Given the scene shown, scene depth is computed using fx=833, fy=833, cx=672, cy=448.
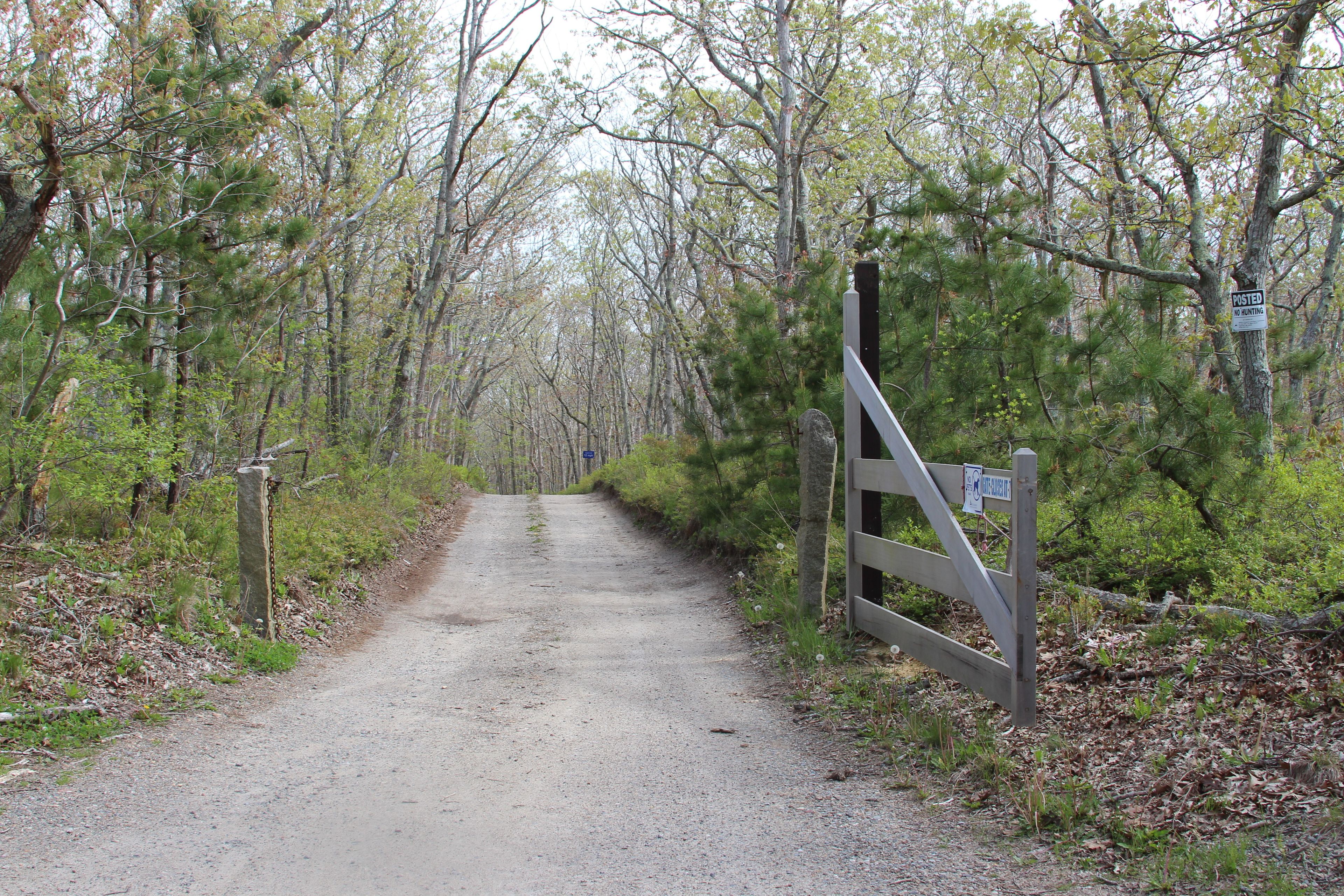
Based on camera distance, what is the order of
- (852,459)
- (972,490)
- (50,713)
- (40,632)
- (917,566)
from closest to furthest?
(972,490) → (50,713) → (917,566) → (40,632) → (852,459)

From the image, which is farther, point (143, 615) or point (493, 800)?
point (143, 615)

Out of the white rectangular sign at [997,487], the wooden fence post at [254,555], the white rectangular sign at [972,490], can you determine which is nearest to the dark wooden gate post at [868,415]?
the white rectangular sign at [972,490]

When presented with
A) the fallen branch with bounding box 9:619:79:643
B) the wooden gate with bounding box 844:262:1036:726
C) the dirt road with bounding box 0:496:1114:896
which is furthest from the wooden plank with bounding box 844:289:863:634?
the fallen branch with bounding box 9:619:79:643

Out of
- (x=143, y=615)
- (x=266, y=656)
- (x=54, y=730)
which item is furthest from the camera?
(x=266, y=656)

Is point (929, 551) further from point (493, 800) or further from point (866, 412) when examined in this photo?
point (493, 800)

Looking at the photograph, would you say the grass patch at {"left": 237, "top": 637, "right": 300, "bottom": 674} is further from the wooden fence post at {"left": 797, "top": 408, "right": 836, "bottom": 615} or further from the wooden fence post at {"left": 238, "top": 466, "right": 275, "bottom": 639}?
the wooden fence post at {"left": 797, "top": 408, "right": 836, "bottom": 615}

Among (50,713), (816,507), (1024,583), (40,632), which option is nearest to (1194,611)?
(1024,583)

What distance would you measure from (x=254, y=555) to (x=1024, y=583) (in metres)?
5.73

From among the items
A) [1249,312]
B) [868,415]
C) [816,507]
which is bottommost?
[816,507]

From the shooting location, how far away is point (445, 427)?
2775 centimetres

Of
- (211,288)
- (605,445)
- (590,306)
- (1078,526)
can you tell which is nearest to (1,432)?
(211,288)

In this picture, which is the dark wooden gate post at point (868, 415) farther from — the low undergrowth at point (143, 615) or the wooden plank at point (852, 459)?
the low undergrowth at point (143, 615)

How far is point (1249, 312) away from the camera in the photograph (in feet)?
22.6

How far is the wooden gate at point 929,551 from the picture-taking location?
3.97m
